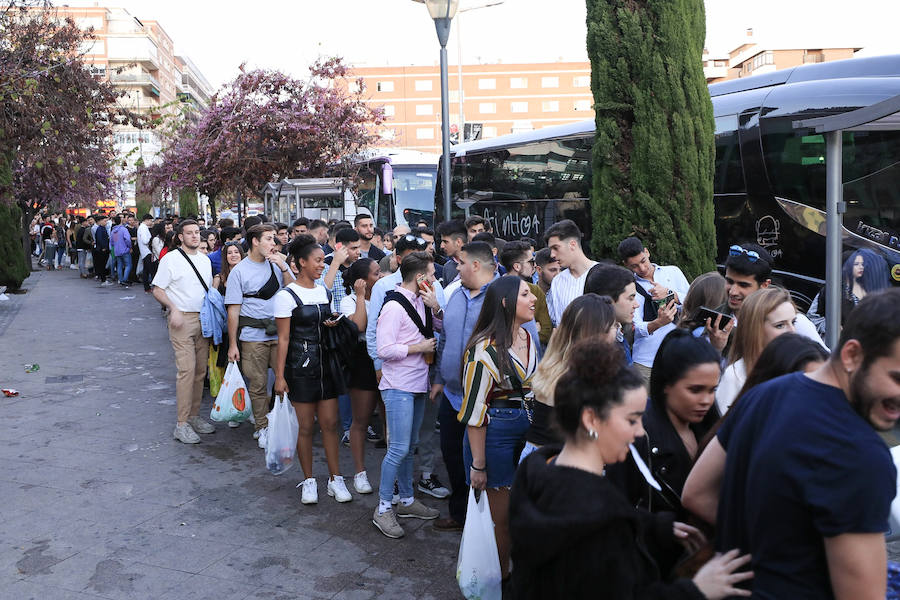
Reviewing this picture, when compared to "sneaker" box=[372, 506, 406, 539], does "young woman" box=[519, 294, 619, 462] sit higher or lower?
higher

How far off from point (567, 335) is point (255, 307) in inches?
170

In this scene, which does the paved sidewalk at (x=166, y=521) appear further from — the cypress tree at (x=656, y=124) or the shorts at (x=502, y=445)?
the cypress tree at (x=656, y=124)

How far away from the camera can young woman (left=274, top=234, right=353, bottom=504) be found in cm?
572

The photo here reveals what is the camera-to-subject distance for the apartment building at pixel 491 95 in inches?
3620

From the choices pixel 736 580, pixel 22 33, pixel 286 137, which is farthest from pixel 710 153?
pixel 286 137

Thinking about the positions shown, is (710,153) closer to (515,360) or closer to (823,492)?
(515,360)

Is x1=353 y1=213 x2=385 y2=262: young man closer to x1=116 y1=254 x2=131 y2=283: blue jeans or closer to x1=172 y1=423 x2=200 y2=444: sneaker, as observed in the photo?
x1=172 y1=423 x2=200 y2=444: sneaker

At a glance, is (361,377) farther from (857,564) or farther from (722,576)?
(857,564)

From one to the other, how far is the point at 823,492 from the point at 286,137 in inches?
820

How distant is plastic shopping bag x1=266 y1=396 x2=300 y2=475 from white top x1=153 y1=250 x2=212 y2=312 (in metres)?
2.17

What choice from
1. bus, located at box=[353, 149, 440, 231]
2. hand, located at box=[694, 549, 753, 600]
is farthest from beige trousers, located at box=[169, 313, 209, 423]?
bus, located at box=[353, 149, 440, 231]

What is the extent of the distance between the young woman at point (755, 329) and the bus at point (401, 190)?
18101mm

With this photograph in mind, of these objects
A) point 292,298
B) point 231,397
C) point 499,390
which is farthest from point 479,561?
point 231,397

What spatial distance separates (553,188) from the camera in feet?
48.4
